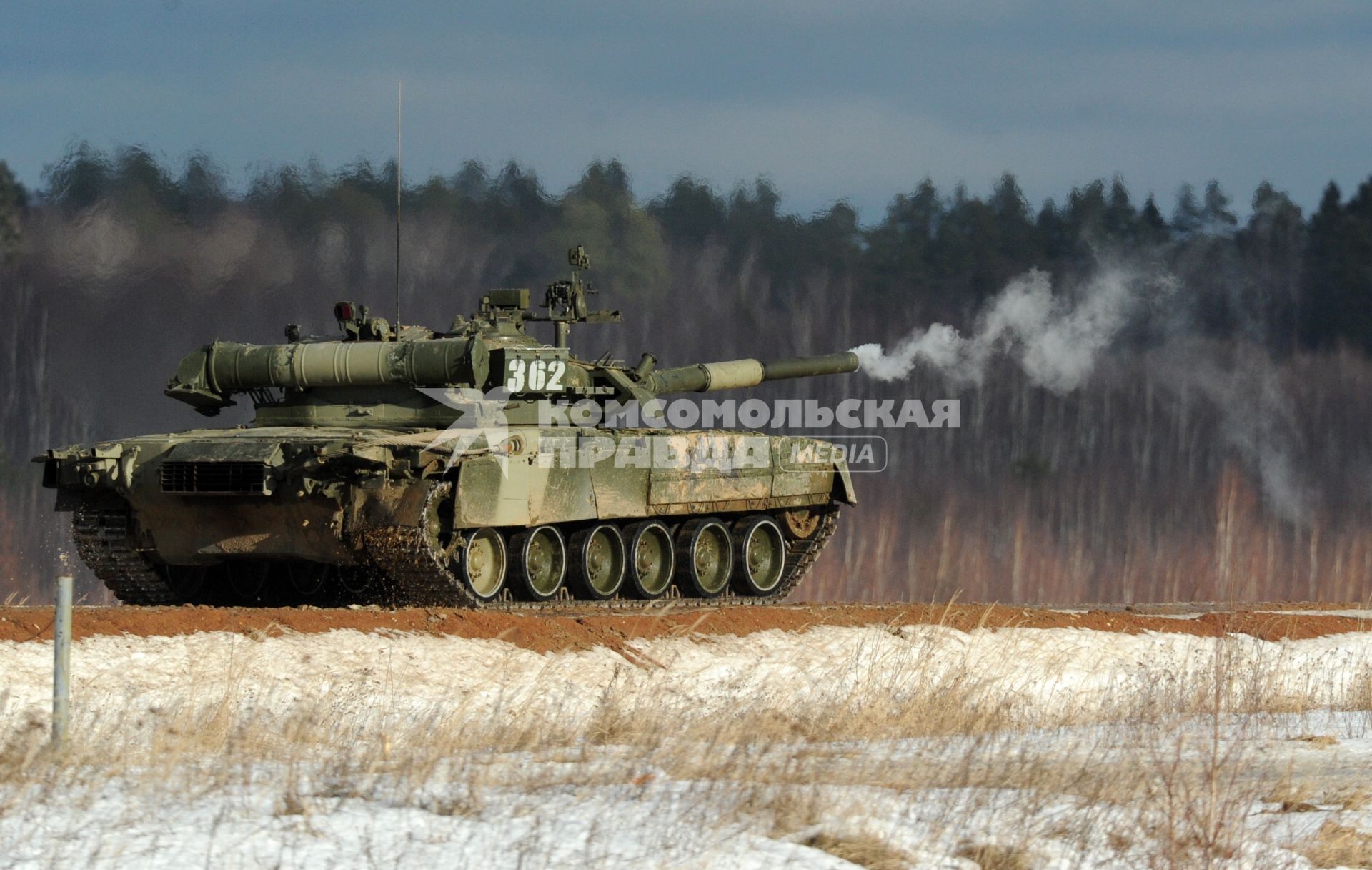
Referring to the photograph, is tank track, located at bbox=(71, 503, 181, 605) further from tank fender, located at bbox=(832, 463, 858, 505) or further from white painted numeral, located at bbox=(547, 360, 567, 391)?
tank fender, located at bbox=(832, 463, 858, 505)

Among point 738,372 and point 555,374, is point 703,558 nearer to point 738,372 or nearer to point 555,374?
point 738,372

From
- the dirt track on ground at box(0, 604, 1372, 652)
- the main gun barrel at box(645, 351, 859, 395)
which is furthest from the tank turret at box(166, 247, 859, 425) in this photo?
the dirt track on ground at box(0, 604, 1372, 652)

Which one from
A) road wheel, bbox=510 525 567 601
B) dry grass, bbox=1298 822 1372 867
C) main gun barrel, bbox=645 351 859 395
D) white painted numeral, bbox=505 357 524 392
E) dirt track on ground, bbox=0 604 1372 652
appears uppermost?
main gun barrel, bbox=645 351 859 395

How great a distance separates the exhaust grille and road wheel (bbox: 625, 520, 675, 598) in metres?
4.88

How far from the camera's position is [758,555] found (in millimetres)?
22266

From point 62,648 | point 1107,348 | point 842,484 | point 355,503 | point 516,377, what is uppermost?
point 1107,348

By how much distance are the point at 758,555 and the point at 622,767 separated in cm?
1421

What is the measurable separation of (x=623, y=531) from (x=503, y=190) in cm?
1196

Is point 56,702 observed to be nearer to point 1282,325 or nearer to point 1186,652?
point 1186,652

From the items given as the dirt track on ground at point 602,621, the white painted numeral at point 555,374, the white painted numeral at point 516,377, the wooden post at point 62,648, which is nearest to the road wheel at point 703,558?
the dirt track on ground at point 602,621

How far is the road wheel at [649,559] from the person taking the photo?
64.8ft

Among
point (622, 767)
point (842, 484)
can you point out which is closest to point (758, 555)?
point (842, 484)

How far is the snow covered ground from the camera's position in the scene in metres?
6.77

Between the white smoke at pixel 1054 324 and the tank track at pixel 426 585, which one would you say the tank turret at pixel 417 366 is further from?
the white smoke at pixel 1054 324
